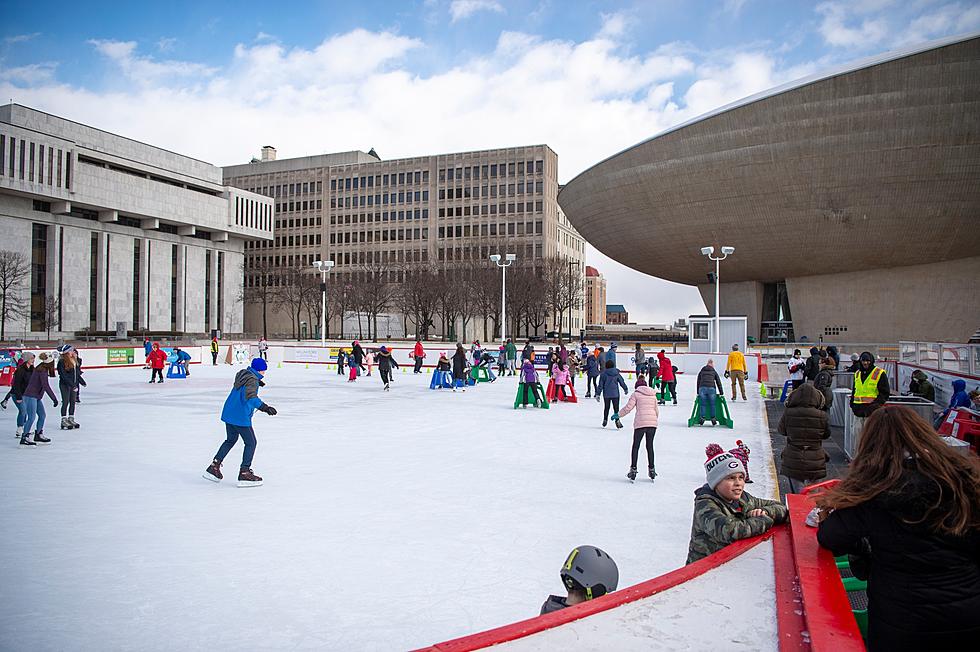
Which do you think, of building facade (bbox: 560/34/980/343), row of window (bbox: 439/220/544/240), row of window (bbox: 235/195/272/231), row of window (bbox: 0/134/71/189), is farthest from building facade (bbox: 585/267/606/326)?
row of window (bbox: 0/134/71/189)

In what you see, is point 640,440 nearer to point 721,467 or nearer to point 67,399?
point 721,467

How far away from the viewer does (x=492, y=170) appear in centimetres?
9150

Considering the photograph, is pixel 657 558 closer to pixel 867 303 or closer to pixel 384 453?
pixel 384 453

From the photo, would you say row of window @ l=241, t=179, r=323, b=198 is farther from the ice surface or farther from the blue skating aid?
the ice surface

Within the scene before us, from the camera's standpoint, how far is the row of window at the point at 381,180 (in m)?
94.9

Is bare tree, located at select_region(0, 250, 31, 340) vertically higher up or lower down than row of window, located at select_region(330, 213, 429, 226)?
lower down

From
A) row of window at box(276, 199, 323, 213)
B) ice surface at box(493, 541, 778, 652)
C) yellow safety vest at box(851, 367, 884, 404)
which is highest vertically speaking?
row of window at box(276, 199, 323, 213)

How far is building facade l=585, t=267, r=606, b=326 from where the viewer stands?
513 ft

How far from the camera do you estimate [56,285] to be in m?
58.1

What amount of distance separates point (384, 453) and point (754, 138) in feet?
131

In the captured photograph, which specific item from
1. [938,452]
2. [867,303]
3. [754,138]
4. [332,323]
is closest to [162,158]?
[332,323]

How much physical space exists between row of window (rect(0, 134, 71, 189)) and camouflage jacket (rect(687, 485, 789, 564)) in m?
64.6

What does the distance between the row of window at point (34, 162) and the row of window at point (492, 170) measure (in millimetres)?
46963

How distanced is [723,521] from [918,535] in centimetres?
133
